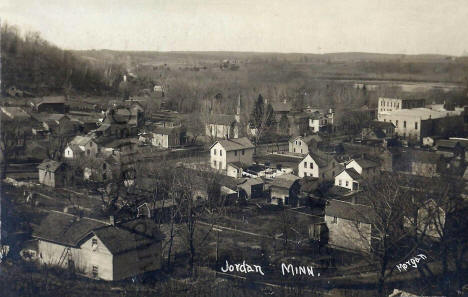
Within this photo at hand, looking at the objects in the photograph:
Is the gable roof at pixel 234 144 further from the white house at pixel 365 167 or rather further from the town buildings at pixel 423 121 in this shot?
the town buildings at pixel 423 121

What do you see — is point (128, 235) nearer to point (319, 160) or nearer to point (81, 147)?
point (81, 147)

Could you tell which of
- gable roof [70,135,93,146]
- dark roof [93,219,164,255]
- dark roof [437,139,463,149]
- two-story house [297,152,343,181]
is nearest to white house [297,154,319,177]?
two-story house [297,152,343,181]

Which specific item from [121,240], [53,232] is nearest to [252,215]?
[121,240]

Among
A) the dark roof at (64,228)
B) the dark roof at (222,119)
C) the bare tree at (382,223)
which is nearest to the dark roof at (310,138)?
the dark roof at (222,119)

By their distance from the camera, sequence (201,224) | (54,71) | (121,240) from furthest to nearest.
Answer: (54,71) < (201,224) < (121,240)

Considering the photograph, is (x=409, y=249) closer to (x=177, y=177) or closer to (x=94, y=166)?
(x=177, y=177)

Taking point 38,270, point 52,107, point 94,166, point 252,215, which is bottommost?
point 38,270

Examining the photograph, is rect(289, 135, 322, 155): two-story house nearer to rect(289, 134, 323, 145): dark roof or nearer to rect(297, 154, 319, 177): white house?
rect(289, 134, 323, 145): dark roof
